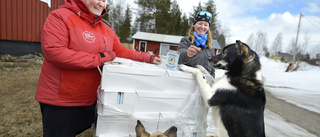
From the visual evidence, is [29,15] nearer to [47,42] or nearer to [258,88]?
[47,42]

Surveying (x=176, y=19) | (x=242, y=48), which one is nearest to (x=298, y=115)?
(x=242, y=48)

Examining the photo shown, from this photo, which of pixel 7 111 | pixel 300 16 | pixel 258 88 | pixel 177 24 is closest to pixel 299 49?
pixel 300 16

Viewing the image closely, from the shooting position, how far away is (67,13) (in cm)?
140

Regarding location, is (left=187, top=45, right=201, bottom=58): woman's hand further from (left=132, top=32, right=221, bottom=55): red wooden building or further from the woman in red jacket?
(left=132, top=32, right=221, bottom=55): red wooden building

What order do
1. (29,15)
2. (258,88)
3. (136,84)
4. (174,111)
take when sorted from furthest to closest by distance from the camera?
(29,15)
(258,88)
(174,111)
(136,84)

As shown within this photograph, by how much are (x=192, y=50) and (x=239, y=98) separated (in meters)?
0.82

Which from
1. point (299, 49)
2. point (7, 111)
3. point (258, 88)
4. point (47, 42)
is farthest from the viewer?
point (299, 49)

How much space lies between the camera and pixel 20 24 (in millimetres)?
7156

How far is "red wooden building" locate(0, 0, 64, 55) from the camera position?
673 cm

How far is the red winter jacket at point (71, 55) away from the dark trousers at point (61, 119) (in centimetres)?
7

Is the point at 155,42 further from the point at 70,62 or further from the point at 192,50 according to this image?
the point at 70,62

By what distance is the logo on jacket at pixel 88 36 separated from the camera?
1.43m

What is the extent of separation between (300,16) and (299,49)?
19584mm

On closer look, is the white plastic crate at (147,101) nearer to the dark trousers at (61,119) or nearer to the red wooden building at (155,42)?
the dark trousers at (61,119)
